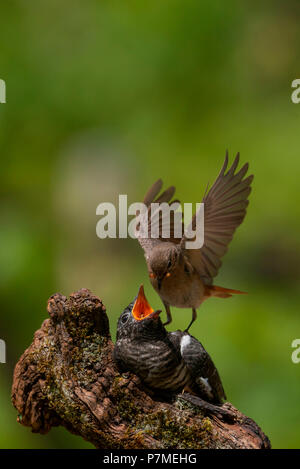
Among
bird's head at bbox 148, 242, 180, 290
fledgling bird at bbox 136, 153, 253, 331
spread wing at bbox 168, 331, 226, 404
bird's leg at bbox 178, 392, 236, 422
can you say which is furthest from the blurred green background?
bird's leg at bbox 178, 392, 236, 422

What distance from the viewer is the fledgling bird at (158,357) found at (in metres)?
3.47

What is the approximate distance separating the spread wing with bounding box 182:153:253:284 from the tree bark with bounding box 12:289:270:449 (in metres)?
0.78

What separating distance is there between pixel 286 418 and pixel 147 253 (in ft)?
11.9

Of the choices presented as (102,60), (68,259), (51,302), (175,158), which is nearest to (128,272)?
(68,259)

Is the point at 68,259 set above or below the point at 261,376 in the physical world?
above

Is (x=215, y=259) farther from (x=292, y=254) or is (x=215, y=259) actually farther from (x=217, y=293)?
(x=292, y=254)

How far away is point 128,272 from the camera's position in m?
7.99

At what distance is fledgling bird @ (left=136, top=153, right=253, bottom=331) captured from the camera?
12.4 feet

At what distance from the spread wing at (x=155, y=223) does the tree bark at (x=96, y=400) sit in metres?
0.76

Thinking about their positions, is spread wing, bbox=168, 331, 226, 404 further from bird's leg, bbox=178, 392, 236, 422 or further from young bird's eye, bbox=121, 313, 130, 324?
young bird's eye, bbox=121, 313, 130, 324

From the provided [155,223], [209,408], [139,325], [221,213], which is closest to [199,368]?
[209,408]

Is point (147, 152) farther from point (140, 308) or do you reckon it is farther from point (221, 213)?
point (140, 308)

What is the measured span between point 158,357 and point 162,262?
576mm

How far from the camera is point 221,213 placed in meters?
3.84
